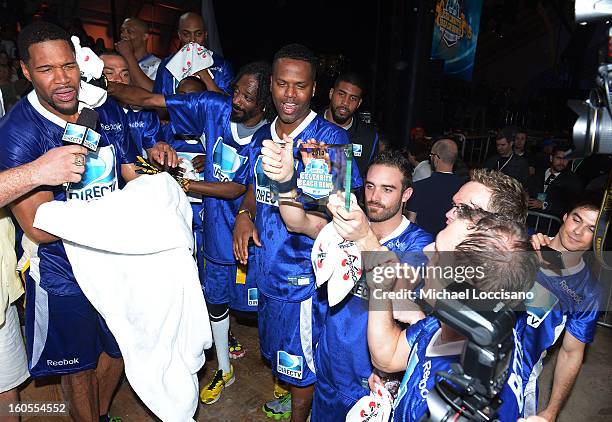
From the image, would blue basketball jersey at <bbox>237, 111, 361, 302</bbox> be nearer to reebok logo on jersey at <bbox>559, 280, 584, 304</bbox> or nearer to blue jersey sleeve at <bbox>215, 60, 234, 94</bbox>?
reebok logo on jersey at <bbox>559, 280, 584, 304</bbox>

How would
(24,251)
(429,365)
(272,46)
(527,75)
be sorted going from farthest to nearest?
(527,75)
(272,46)
(24,251)
(429,365)

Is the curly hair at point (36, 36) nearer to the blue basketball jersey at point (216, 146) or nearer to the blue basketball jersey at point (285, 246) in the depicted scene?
the blue basketball jersey at point (216, 146)

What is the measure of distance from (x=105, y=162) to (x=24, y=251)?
612 millimetres

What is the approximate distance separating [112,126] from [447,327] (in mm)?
2012

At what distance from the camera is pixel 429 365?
126 centimetres

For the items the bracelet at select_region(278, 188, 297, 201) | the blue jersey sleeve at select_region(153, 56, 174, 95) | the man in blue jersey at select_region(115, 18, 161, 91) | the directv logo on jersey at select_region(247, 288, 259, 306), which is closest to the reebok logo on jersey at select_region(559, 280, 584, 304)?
the bracelet at select_region(278, 188, 297, 201)

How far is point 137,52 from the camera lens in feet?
14.4

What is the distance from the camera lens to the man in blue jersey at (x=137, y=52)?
3.76 metres

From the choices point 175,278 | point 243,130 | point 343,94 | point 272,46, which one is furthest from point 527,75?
point 175,278

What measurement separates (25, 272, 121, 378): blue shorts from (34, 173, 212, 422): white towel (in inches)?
12.5

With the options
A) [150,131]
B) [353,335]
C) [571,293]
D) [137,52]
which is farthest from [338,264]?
[137,52]

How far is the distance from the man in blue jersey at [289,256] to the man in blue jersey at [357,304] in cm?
22

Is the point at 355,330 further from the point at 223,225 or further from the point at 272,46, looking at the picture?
the point at 272,46

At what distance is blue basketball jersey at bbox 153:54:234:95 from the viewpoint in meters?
3.71
